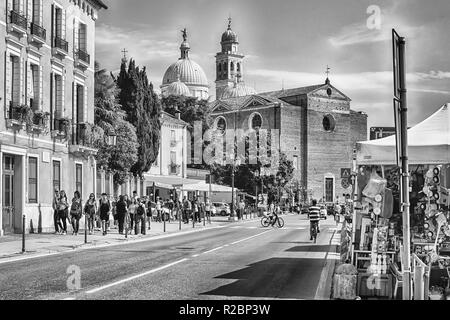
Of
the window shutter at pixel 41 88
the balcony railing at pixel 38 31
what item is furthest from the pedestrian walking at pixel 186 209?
the balcony railing at pixel 38 31

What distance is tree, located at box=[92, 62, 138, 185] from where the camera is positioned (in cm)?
4119

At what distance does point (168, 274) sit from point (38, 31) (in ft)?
61.2

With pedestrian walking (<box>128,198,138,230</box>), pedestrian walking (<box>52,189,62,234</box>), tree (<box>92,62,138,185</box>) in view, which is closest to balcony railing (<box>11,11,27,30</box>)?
pedestrian walking (<box>52,189,62,234</box>)

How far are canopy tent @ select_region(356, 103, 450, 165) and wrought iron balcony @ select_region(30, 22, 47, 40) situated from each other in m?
20.4

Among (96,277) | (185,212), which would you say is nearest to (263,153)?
(185,212)

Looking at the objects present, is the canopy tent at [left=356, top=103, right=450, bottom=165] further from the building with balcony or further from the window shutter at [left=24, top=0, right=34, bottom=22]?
the window shutter at [left=24, top=0, right=34, bottom=22]

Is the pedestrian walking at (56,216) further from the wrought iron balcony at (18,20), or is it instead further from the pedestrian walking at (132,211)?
the wrought iron balcony at (18,20)

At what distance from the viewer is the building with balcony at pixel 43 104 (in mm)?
28312

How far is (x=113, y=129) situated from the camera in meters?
40.8

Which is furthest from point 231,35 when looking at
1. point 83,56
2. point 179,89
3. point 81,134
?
point 179,89

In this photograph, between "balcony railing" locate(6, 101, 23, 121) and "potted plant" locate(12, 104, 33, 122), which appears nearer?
"balcony railing" locate(6, 101, 23, 121)

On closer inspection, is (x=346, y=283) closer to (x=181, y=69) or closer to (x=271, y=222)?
(x=181, y=69)

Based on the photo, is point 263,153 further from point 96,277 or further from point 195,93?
point 96,277

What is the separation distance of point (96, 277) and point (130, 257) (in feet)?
18.3
